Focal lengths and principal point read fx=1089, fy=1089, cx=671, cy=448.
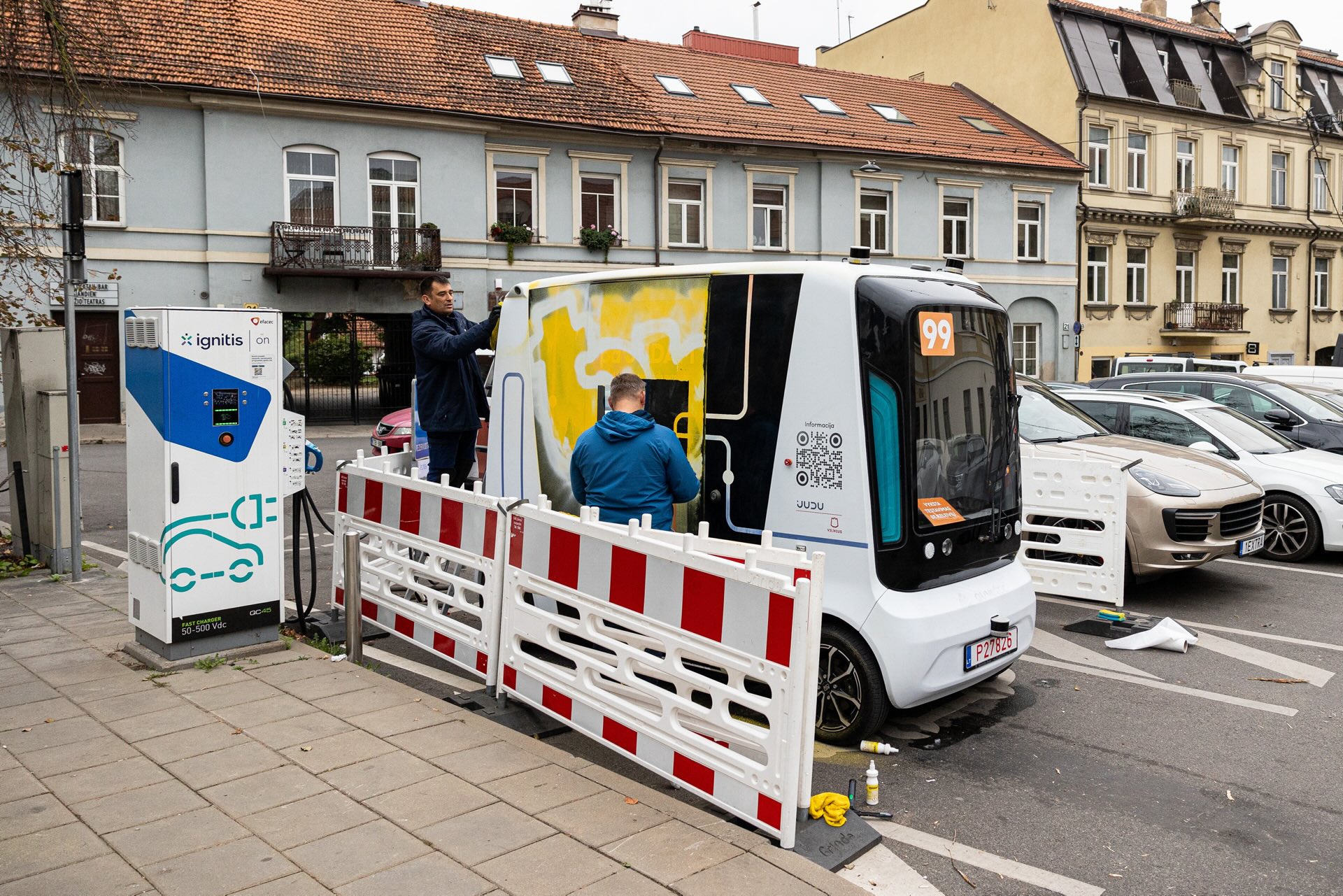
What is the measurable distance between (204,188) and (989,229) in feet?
76.8

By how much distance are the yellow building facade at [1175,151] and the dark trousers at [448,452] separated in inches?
1312

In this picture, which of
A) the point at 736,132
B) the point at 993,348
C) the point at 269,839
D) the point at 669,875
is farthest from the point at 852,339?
the point at 736,132

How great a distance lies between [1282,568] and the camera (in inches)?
411

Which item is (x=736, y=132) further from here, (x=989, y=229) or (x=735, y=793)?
(x=735, y=793)

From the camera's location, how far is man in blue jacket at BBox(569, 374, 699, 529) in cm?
542

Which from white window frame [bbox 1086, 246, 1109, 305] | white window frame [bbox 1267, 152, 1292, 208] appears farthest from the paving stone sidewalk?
white window frame [bbox 1267, 152, 1292, 208]

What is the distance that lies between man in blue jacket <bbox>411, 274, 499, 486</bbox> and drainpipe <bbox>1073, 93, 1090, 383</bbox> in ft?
107

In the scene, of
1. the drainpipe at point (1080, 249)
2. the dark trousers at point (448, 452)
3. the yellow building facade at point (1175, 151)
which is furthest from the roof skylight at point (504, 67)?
the dark trousers at point (448, 452)

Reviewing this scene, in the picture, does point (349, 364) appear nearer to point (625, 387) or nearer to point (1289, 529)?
point (1289, 529)

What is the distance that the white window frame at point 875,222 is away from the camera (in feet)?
109

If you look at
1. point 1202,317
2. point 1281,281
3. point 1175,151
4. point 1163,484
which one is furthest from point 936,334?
point 1281,281

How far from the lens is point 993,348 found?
589 centimetres

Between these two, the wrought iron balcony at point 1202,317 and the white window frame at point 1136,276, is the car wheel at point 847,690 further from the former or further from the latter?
the wrought iron balcony at point 1202,317

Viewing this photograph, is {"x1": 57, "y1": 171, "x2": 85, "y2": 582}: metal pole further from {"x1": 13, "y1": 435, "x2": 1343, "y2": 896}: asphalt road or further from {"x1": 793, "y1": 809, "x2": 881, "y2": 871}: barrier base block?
{"x1": 793, "y1": 809, "x2": 881, "y2": 871}: barrier base block
